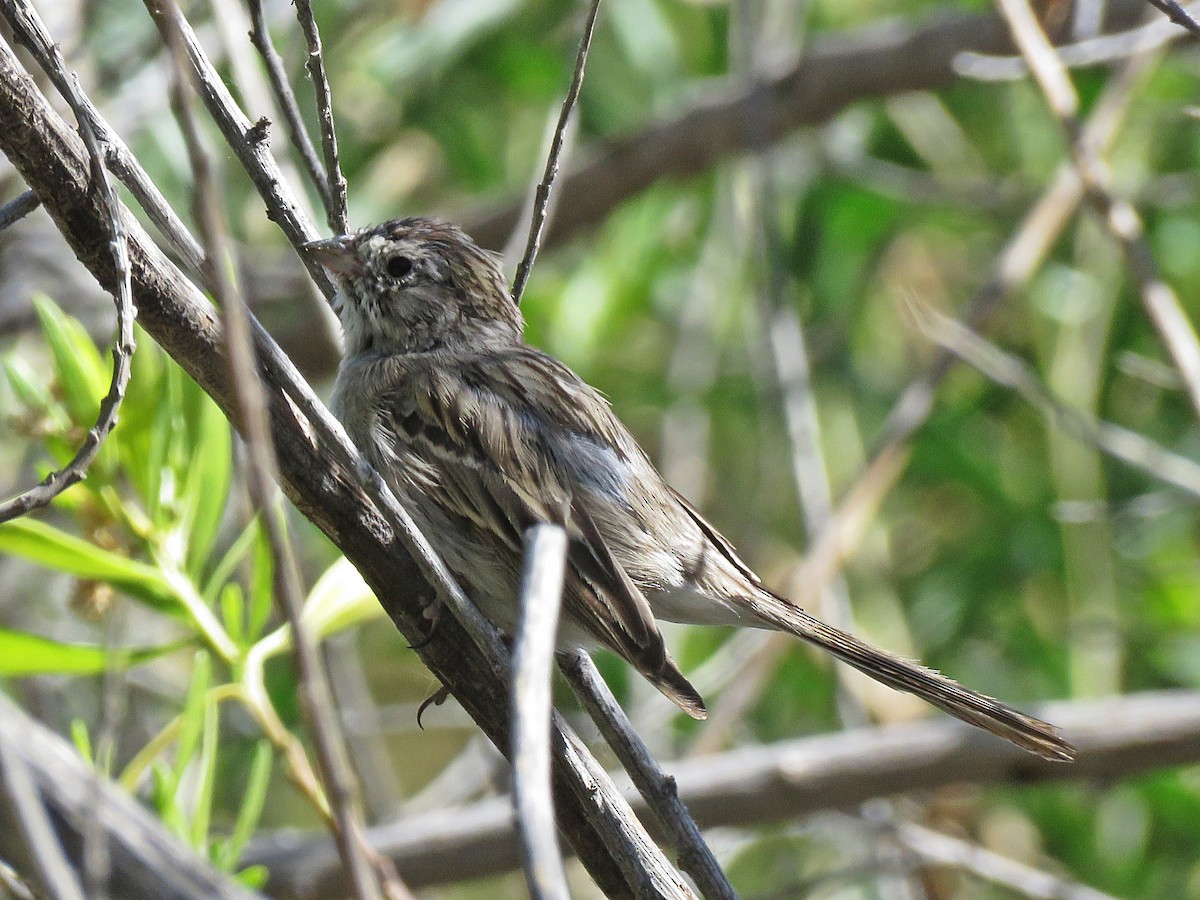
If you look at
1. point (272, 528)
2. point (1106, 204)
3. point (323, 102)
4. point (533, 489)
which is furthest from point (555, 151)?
point (1106, 204)

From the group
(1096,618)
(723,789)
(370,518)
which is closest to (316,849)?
(723,789)

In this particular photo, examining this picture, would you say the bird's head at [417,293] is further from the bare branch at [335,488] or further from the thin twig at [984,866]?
the thin twig at [984,866]

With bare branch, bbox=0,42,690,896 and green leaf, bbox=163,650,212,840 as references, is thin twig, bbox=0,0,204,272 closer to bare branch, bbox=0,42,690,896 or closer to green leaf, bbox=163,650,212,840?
bare branch, bbox=0,42,690,896

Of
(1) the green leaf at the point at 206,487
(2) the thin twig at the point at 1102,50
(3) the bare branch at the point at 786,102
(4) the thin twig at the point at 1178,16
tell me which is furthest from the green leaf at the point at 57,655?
(3) the bare branch at the point at 786,102

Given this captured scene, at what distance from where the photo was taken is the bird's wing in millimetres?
2662

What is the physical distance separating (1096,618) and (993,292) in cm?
118

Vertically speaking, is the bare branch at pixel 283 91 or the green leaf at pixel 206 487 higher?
the bare branch at pixel 283 91

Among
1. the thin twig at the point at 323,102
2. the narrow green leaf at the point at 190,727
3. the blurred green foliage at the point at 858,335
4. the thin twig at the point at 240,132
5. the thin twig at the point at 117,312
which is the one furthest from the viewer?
the blurred green foliage at the point at 858,335

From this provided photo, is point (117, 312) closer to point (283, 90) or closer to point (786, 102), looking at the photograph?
point (283, 90)

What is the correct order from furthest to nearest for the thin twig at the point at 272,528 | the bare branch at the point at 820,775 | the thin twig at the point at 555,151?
the bare branch at the point at 820,775 → the thin twig at the point at 555,151 → the thin twig at the point at 272,528

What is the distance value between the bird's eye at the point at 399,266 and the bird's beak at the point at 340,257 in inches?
4.0

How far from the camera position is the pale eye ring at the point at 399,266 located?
3.62 m

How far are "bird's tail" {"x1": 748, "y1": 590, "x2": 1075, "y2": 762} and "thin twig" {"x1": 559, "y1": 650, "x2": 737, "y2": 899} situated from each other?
822mm

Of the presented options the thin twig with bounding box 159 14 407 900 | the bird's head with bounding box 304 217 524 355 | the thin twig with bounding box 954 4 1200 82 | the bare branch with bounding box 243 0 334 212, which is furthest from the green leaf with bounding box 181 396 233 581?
the thin twig with bounding box 954 4 1200 82
